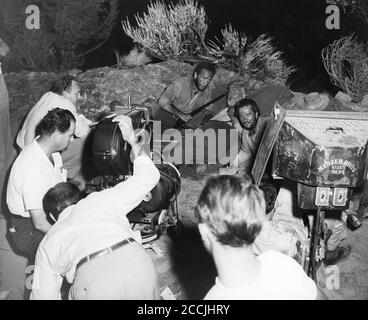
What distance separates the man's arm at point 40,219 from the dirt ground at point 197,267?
3.57 ft

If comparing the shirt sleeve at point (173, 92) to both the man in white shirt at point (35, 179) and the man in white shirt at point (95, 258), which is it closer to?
the man in white shirt at point (35, 179)

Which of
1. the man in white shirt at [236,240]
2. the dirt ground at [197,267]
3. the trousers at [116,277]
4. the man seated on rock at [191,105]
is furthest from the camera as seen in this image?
the man seated on rock at [191,105]

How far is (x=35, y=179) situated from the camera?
120 inches

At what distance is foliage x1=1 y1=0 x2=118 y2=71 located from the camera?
10320 millimetres

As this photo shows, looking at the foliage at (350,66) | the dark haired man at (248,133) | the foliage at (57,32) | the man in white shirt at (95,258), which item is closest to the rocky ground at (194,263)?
the dark haired man at (248,133)

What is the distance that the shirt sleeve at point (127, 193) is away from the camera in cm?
225

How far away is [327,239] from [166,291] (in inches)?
57.8

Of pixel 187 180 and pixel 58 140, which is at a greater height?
pixel 58 140

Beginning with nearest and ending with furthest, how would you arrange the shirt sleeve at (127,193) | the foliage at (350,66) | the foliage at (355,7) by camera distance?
the shirt sleeve at (127,193) → the foliage at (350,66) → the foliage at (355,7)

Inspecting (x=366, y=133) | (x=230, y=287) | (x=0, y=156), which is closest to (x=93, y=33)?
(x=0, y=156)

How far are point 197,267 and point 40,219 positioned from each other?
4.92 ft

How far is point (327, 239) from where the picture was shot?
11.6 ft

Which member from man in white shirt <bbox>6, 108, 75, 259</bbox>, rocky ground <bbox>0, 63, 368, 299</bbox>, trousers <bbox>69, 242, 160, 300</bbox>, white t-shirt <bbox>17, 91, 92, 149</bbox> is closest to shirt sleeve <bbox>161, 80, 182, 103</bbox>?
rocky ground <bbox>0, 63, 368, 299</bbox>

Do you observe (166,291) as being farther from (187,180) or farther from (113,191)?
(187,180)
